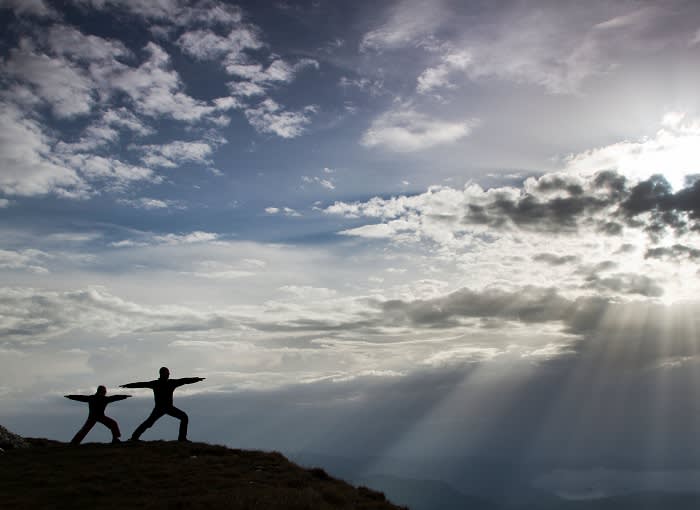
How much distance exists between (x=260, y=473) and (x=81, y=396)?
33.9 ft

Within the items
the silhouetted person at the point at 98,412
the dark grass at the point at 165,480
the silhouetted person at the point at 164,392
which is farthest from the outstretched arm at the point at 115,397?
the dark grass at the point at 165,480

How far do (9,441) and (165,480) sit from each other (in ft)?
37.9

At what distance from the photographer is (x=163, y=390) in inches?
928

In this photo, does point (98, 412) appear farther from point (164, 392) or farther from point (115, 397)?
point (164, 392)

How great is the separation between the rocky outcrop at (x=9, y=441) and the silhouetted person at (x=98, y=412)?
2.75m

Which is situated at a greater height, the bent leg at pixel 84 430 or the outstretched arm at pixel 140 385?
the outstretched arm at pixel 140 385

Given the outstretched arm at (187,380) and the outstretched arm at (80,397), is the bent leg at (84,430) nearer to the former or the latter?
the outstretched arm at (80,397)

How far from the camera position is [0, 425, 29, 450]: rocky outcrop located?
23.1 metres

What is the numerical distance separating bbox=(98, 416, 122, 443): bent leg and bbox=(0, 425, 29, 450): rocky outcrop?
416cm

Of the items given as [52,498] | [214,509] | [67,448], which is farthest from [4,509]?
[67,448]

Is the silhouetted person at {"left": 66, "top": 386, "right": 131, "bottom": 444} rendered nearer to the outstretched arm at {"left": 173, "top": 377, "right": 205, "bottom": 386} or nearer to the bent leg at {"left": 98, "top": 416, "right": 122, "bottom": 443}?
the bent leg at {"left": 98, "top": 416, "right": 122, "bottom": 443}

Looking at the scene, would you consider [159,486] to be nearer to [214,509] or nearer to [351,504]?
[214,509]

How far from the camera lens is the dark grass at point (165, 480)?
1409 cm

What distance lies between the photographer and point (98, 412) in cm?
2345
